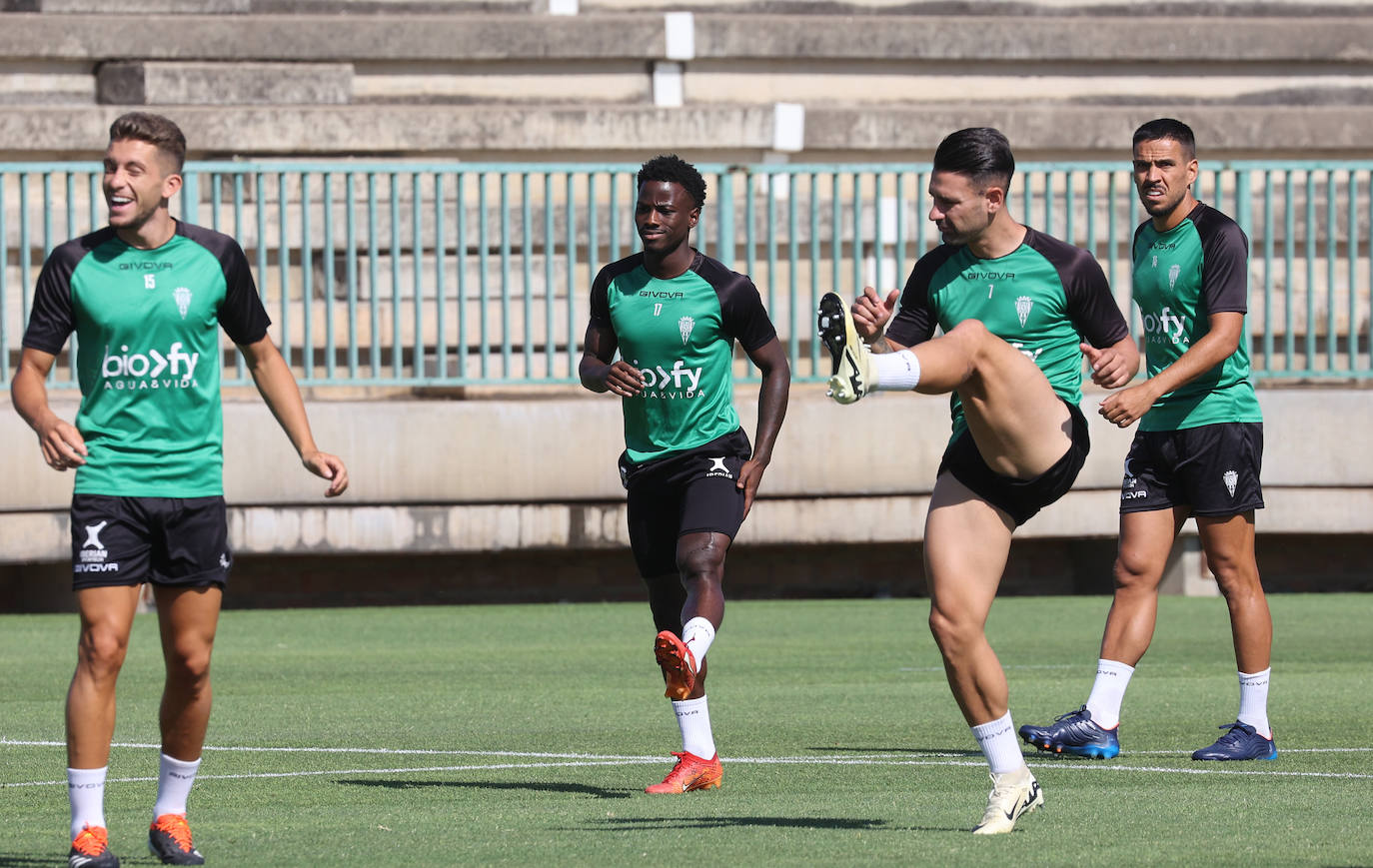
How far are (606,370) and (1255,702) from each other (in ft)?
8.50

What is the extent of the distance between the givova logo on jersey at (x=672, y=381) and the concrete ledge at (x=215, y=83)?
10846mm

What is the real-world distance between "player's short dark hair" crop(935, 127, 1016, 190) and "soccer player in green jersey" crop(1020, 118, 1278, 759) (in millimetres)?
1815

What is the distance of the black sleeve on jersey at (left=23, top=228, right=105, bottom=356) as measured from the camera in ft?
19.5

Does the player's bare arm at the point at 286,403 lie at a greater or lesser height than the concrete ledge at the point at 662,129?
lesser

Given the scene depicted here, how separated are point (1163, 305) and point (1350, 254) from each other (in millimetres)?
7338

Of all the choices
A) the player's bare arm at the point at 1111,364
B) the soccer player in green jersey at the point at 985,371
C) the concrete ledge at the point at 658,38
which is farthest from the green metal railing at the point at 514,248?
the player's bare arm at the point at 1111,364

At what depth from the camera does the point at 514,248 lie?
16062 millimetres

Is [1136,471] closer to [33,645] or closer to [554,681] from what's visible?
[554,681]

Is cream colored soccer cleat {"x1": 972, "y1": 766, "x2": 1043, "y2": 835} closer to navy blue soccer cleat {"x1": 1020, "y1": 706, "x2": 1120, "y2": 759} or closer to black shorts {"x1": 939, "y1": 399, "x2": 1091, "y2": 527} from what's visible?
black shorts {"x1": 939, "y1": 399, "x2": 1091, "y2": 527}

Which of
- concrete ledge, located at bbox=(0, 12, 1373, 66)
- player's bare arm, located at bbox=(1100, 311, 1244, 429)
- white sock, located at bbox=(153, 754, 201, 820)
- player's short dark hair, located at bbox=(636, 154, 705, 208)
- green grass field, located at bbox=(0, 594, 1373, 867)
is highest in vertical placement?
concrete ledge, located at bbox=(0, 12, 1373, 66)

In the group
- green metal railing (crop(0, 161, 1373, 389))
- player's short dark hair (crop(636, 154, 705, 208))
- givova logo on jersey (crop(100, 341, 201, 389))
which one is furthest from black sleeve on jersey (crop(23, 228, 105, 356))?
green metal railing (crop(0, 161, 1373, 389))

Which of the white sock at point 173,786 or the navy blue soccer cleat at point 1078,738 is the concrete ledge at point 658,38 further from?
the white sock at point 173,786

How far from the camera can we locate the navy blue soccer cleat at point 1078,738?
8023 millimetres

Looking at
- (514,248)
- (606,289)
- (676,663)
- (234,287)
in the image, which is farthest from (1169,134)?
(514,248)
